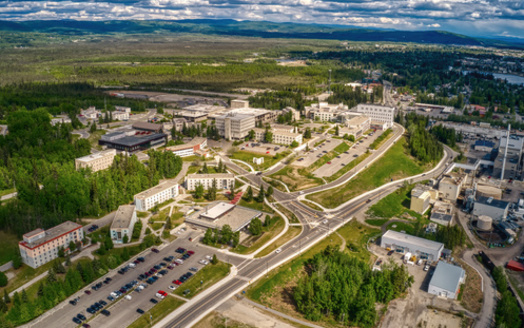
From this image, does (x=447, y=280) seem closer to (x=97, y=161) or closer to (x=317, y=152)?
(x=317, y=152)

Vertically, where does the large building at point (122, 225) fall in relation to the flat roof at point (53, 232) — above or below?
below

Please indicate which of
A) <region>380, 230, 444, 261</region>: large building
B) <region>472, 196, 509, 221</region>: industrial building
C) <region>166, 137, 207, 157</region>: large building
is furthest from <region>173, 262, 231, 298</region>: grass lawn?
<region>472, 196, 509, 221</region>: industrial building

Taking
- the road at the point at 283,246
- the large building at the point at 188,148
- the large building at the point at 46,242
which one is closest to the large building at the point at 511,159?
the road at the point at 283,246

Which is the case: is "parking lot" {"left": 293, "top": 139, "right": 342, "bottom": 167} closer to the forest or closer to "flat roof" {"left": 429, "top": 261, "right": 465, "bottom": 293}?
the forest

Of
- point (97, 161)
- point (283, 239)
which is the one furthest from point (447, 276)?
point (97, 161)

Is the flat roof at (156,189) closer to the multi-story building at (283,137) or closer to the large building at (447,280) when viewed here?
the multi-story building at (283,137)
